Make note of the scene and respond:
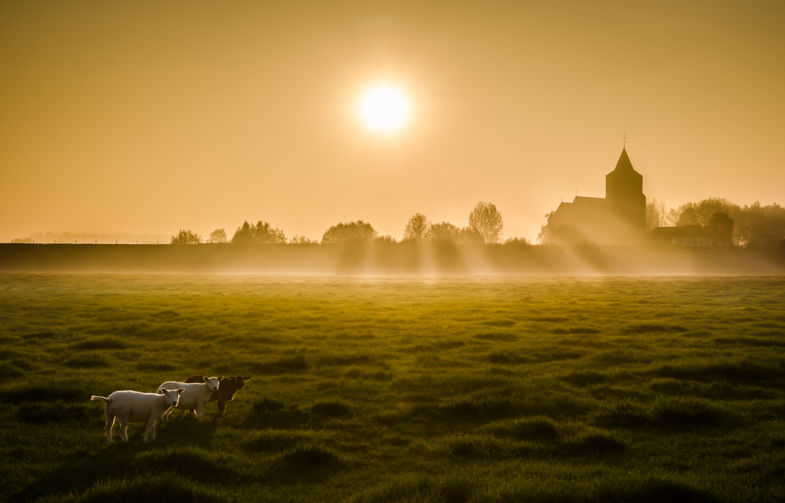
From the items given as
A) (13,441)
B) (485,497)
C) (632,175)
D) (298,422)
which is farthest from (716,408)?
(632,175)

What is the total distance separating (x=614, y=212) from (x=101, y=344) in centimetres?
15398

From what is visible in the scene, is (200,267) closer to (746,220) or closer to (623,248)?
(623,248)

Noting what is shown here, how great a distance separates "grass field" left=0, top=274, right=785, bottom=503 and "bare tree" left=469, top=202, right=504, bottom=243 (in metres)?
136

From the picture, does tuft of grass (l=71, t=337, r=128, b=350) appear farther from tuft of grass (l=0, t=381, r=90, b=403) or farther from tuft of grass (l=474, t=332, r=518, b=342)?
tuft of grass (l=474, t=332, r=518, b=342)

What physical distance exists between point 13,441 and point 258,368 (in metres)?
7.89

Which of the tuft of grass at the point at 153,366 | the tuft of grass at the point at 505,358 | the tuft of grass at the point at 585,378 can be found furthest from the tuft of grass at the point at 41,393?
the tuft of grass at the point at 585,378

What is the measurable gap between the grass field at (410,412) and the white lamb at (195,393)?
45cm

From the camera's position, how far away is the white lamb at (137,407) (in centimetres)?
1047

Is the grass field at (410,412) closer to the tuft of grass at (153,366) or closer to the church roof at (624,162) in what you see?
the tuft of grass at (153,366)

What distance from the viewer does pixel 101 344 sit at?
21.6 meters

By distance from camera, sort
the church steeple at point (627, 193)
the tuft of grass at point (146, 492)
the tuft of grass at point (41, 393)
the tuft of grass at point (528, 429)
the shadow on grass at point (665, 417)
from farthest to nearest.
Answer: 1. the church steeple at point (627, 193)
2. the tuft of grass at point (41, 393)
3. the shadow on grass at point (665, 417)
4. the tuft of grass at point (528, 429)
5. the tuft of grass at point (146, 492)

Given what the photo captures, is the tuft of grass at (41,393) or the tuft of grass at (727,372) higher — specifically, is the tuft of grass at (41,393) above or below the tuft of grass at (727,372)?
above

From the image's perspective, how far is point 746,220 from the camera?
17212cm

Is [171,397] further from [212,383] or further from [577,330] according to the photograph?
[577,330]
